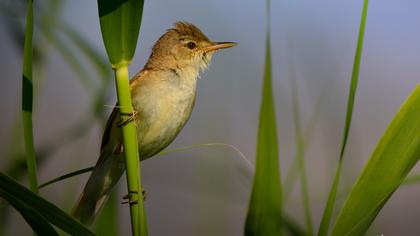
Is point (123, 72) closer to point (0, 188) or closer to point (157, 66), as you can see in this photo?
point (0, 188)

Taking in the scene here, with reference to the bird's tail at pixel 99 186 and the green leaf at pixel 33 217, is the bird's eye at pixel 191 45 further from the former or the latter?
the green leaf at pixel 33 217

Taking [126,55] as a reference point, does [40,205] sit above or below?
below

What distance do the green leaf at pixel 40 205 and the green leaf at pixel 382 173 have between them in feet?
0.95

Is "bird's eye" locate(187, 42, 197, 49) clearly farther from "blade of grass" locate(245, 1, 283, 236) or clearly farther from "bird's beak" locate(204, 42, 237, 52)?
"blade of grass" locate(245, 1, 283, 236)

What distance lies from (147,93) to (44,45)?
0.32 metres

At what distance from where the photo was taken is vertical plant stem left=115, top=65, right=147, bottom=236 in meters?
0.59

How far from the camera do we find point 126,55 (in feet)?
1.99

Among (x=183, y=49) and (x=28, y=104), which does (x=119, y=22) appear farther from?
(x=183, y=49)

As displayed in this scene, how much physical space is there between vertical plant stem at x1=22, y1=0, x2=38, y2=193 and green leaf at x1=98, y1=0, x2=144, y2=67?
84mm

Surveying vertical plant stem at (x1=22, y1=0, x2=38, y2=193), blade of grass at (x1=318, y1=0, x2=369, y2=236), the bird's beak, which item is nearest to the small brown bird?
the bird's beak

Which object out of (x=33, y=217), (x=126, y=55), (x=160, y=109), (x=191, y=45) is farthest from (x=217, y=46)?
(x=33, y=217)

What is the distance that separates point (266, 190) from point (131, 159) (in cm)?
16

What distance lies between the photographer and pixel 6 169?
84 cm

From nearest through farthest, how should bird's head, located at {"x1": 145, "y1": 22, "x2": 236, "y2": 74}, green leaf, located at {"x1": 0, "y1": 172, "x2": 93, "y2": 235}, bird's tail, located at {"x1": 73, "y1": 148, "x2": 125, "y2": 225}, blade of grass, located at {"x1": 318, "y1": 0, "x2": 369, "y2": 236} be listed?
green leaf, located at {"x1": 0, "y1": 172, "x2": 93, "y2": 235} < blade of grass, located at {"x1": 318, "y1": 0, "x2": 369, "y2": 236} < bird's tail, located at {"x1": 73, "y1": 148, "x2": 125, "y2": 225} < bird's head, located at {"x1": 145, "y1": 22, "x2": 236, "y2": 74}
